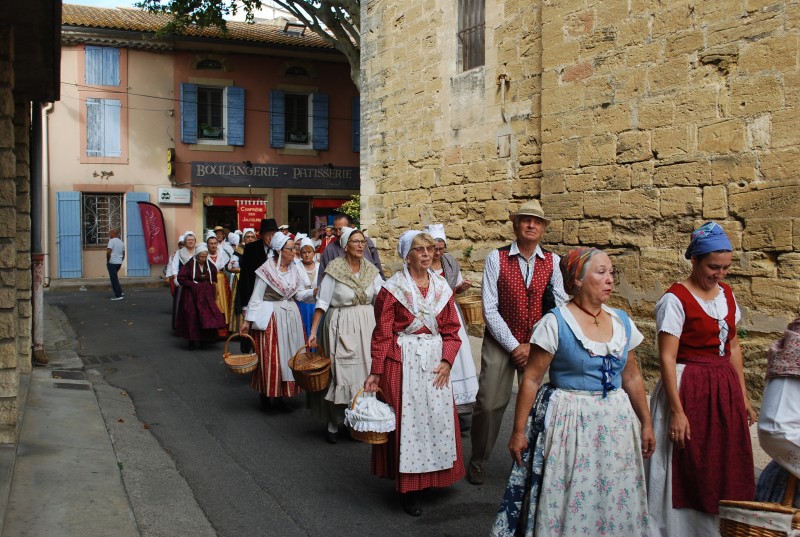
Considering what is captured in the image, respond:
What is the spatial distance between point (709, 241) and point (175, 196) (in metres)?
22.9

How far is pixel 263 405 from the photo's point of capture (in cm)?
805

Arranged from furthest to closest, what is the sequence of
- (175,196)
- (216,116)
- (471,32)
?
(216,116) → (175,196) → (471,32)

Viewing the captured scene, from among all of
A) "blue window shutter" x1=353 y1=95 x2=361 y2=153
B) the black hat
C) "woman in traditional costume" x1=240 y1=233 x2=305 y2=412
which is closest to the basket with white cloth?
"woman in traditional costume" x1=240 y1=233 x2=305 y2=412

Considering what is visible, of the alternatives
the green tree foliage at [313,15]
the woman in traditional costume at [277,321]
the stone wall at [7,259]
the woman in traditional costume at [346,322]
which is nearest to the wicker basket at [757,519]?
the woman in traditional costume at [346,322]

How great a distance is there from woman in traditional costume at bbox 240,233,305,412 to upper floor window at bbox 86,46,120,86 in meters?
19.2

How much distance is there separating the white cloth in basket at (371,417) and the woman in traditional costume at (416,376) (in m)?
0.14

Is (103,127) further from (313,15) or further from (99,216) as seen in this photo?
(313,15)

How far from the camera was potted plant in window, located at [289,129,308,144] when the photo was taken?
88.7ft

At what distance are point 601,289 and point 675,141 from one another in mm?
4988

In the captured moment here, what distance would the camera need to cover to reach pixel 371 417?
4.75 meters

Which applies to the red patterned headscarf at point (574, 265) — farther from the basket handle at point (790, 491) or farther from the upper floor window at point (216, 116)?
the upper floor window at point (216, 116)

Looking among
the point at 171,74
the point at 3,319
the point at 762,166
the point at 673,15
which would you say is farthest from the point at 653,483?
the point at 171,74

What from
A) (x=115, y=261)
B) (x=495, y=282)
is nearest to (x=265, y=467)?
(x=495, y=282)

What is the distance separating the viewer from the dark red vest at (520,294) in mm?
5477
